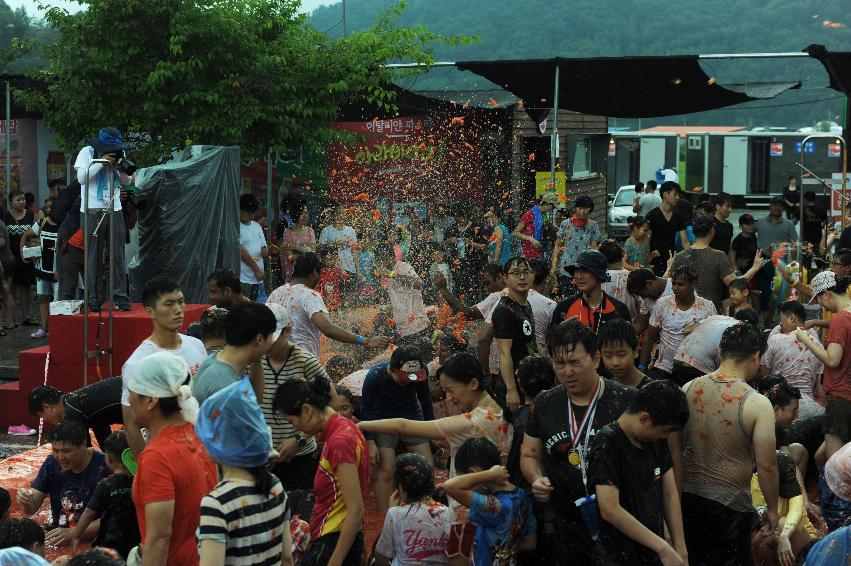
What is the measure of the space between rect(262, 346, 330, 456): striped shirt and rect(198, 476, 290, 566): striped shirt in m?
2.28

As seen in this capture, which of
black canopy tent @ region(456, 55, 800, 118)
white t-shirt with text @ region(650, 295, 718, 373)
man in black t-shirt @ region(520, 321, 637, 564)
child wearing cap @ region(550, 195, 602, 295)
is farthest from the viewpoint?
black canopy tent @ region(456, 55, 800, 118)

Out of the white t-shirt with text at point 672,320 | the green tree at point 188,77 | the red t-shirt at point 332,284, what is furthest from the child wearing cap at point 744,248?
the white t-shirt with text at point 672,320

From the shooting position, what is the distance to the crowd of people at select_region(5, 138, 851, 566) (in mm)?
4215

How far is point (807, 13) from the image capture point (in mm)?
84312

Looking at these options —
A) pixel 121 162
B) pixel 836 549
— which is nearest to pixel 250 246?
pixel 121 162

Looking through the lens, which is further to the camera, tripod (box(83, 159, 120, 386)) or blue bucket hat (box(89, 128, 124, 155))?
blue bucket hat (box(89, 128, 124, 155))

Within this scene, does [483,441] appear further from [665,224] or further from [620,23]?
[620,23]

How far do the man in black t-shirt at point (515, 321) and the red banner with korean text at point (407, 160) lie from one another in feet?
37.8

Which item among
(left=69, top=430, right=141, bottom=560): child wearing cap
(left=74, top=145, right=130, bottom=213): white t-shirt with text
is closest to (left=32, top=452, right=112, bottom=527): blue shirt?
(left=69, top=430, right=141, bottom=560): child wearing cap

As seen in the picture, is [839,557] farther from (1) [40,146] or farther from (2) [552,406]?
(1) [40,146]

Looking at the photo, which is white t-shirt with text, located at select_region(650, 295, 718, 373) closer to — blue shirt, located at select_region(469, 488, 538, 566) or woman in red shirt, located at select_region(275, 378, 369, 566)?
blue shirt, located at select_region(469, 488, 538, 566)

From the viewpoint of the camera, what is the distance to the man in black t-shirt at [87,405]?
274 inches

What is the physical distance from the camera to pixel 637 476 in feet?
15.6

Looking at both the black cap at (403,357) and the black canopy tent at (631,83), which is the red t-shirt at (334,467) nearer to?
the black cap at (403,357)
